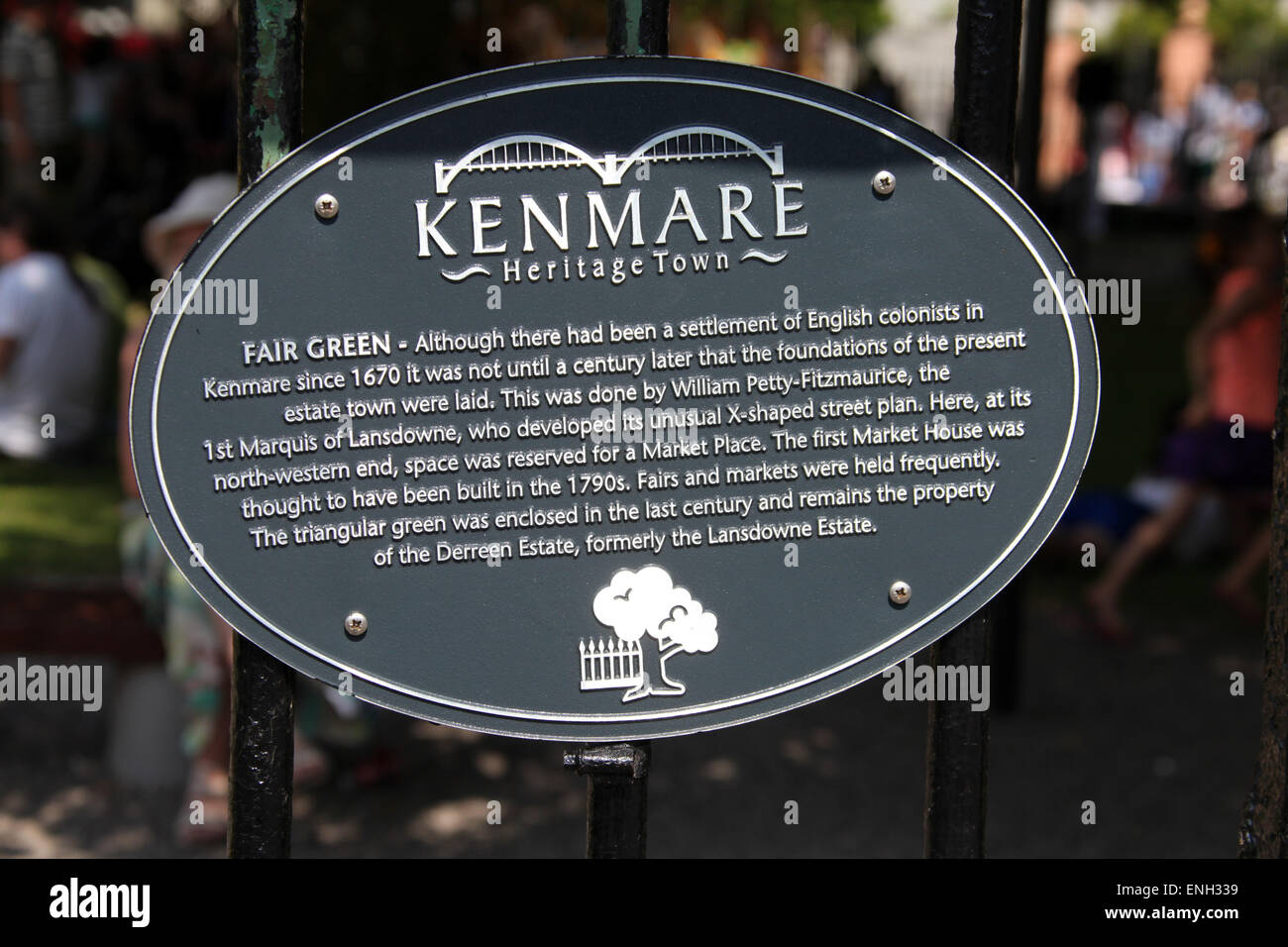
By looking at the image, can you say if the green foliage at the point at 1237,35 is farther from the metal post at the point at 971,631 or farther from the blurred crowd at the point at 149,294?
the metal post at the point at 971,631

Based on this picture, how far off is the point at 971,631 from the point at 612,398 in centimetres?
73

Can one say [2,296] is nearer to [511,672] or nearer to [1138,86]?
[511,672]

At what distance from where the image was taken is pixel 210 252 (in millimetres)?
2254

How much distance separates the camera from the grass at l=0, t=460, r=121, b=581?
23.6 feet

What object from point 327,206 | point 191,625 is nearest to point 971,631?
point 327,206

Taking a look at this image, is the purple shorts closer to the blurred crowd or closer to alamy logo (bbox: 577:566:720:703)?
the blurred crowd

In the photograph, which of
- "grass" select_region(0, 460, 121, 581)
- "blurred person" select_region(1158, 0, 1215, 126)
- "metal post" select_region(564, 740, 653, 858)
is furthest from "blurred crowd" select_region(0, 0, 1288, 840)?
"blurred person" select_region(1158, 0, 1215, 126)

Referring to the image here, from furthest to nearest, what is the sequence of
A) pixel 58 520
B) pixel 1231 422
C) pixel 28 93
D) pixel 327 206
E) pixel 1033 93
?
pixel 28 93 → pixel 58 520 → pixel 1231 422 → pixel 1033 93 → pixel 327 206

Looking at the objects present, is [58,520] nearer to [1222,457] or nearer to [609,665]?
[1222,457]

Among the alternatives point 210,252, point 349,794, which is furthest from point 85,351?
point 210,252

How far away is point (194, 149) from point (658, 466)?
8.78 m

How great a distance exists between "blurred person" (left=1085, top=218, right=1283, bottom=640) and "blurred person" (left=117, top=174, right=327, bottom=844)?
417 cm

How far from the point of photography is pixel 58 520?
311 inches
